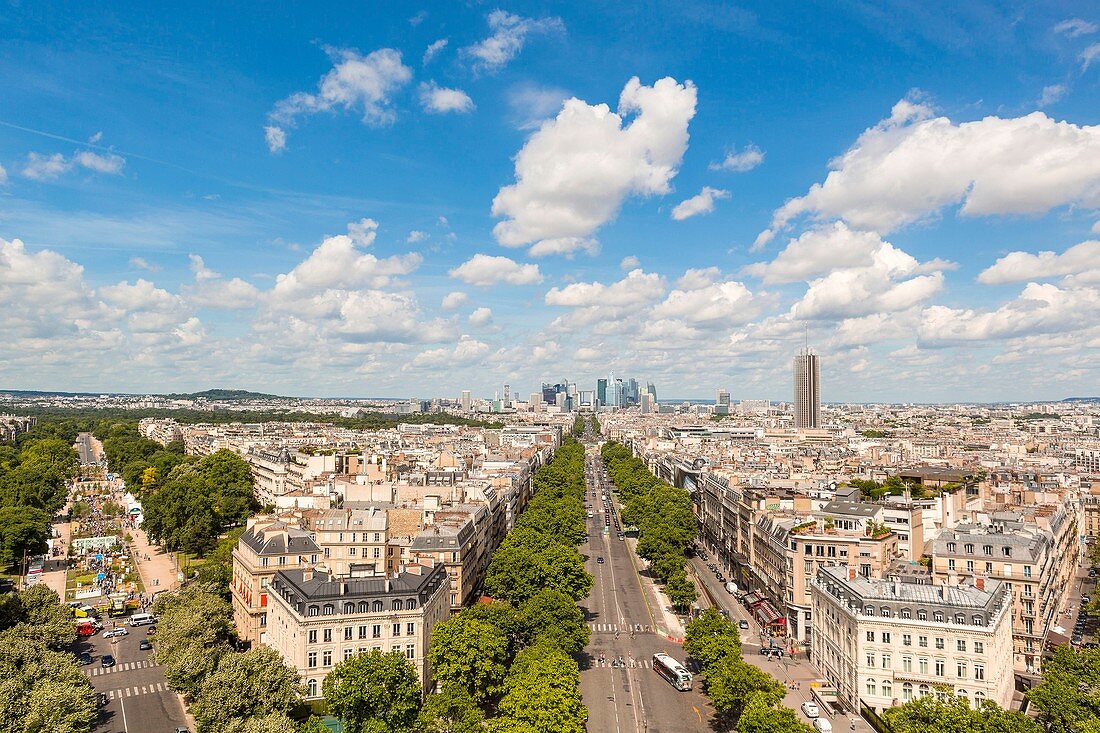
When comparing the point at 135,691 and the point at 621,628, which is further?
the point at 621,628

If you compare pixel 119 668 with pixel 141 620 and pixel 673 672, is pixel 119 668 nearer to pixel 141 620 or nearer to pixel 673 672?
pixel 141 620

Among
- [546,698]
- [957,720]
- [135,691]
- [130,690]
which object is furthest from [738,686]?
[130,690]

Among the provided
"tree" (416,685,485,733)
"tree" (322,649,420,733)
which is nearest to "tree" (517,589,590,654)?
"tree" (416,685,485,733)

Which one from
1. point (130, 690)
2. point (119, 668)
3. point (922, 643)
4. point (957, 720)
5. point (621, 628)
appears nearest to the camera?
point (957, 720)

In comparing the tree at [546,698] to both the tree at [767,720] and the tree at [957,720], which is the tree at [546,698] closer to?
the tree at [767,720]

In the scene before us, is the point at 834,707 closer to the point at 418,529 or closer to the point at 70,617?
the point at 418,529

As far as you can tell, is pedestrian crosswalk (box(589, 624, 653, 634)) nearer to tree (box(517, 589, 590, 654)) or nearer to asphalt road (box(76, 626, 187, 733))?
tree (box(517, 589, 590, 654))
